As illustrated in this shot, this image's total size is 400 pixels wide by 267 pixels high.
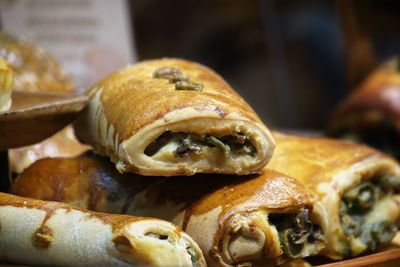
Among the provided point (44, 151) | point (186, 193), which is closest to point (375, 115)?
point (44, 151)

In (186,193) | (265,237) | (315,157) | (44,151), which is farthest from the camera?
(44,151)

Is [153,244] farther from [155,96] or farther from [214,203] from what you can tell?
[155,96]

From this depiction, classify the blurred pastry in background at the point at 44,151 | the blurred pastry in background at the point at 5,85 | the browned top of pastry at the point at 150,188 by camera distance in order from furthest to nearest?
the blurred pastry in background at the point at 44,151, the blurred pastry in background at the point at 5,85, the browned top of pastry at the point at 150,188

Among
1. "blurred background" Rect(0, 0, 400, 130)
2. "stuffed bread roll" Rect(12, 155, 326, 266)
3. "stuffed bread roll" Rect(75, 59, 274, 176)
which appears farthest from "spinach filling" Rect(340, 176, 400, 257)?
"blurred background" Rect(0, 0, 400, 130)

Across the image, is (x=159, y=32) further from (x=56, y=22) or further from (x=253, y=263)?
(x=253, y=263)

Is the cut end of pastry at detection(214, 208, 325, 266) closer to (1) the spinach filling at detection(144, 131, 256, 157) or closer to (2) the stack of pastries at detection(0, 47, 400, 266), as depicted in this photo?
(2) the stack of pastries at detection(0, 47, 400, 266)

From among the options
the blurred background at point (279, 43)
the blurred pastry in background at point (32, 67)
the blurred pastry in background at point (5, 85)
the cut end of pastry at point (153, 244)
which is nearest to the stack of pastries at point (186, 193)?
the cut end of pastry at point (153, 244)

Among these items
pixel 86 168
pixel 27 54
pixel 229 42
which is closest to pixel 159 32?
pixel 229 42

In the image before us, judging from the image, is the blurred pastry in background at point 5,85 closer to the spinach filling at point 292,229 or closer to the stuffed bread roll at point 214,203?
the stuffed bread roll at point 214,203
